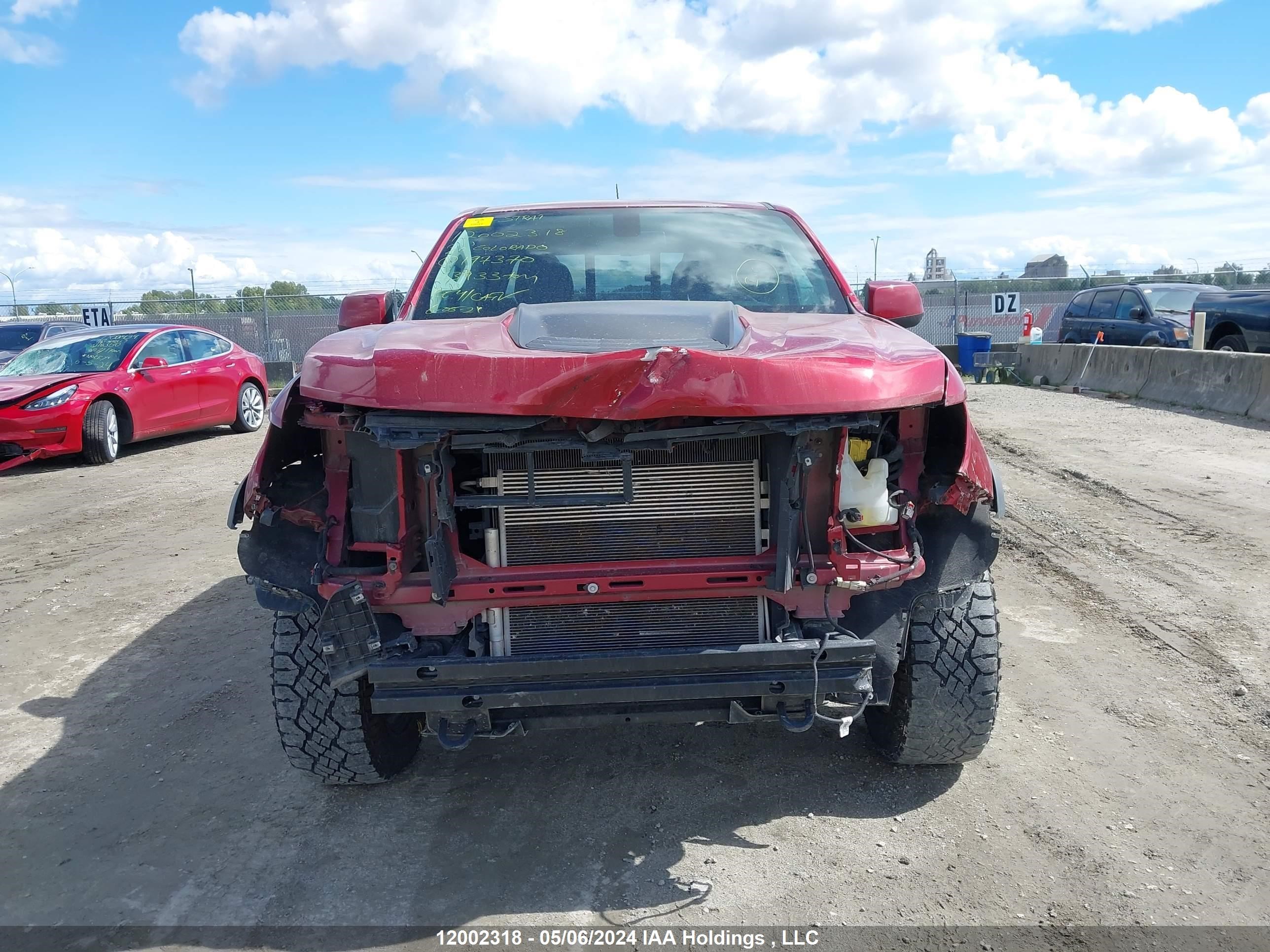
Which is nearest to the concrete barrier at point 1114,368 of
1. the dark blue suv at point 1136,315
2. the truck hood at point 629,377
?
the dark blue suv at point 1136,315

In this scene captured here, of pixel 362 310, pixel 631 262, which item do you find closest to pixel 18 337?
pixel 362 310

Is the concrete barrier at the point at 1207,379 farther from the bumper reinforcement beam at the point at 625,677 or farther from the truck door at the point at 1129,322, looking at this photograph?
the bumper reinforcement beam at the point at 625,677

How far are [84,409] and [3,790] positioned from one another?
25.1 ft

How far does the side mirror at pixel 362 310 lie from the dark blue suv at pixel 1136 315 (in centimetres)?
1418

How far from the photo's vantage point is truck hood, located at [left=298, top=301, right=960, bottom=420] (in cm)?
246

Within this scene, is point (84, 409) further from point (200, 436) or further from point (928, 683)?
point (928, 683)

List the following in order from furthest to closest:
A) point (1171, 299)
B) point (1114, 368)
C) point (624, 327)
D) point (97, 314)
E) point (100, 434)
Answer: point (97, 314) → point (1171, 299) → point (1114, 368) → point (100, 434) → point (624, 327)

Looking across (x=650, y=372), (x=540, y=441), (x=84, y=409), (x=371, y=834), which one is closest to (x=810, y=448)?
(x=650, y=372)

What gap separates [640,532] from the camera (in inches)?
113

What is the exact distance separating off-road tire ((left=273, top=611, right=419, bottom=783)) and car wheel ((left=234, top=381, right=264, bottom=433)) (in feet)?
33.8

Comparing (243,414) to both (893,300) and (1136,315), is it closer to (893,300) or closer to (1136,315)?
(893,300)

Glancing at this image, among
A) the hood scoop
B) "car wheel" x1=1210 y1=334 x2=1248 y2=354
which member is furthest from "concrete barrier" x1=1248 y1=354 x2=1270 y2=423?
the hood scoop

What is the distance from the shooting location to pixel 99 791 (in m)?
3.44

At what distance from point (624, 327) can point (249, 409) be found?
11.1 meters
